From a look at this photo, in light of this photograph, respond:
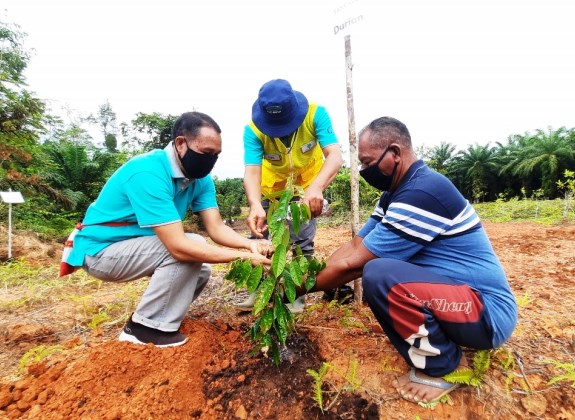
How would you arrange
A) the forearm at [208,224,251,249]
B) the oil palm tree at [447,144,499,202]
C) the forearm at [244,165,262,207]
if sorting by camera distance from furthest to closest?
the oil palm tree at [447,144,499,202], the forearm at [244,165,262,207], the forearm at [208,224,251,249]

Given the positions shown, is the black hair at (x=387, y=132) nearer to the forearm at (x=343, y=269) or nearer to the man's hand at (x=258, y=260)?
the forearm at (x=343, y=269)

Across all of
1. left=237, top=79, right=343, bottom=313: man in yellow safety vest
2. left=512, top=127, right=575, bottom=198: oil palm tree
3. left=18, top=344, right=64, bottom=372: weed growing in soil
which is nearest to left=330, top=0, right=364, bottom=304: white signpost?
left=237, top=79, right=343, bottom=313: man in yellow safety vest

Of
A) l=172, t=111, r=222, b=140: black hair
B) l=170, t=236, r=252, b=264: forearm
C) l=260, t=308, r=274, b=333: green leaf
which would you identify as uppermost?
l=172, t=111, r=222, b=140: black hair

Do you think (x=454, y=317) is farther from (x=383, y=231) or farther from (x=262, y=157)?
(x=262, y=157)

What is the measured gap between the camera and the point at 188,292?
2.26 m

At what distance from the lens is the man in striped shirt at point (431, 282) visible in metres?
1.60

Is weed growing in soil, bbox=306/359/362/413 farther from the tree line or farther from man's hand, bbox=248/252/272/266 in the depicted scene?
the tree line

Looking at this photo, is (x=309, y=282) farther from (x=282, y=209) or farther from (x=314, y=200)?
(x=314, y=200)

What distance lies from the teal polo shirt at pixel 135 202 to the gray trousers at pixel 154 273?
0.24 feet

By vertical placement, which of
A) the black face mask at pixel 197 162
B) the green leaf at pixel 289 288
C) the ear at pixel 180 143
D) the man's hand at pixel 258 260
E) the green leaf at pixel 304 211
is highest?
the ear at pixel 180 143

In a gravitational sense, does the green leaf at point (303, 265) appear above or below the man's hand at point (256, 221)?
below

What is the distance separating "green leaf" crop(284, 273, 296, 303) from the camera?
5.96ft

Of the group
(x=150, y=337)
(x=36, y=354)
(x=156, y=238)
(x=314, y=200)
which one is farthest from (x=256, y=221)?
(x=36, y=354)

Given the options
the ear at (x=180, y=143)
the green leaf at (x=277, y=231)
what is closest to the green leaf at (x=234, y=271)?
the green leaf at (x=277, y=231)
